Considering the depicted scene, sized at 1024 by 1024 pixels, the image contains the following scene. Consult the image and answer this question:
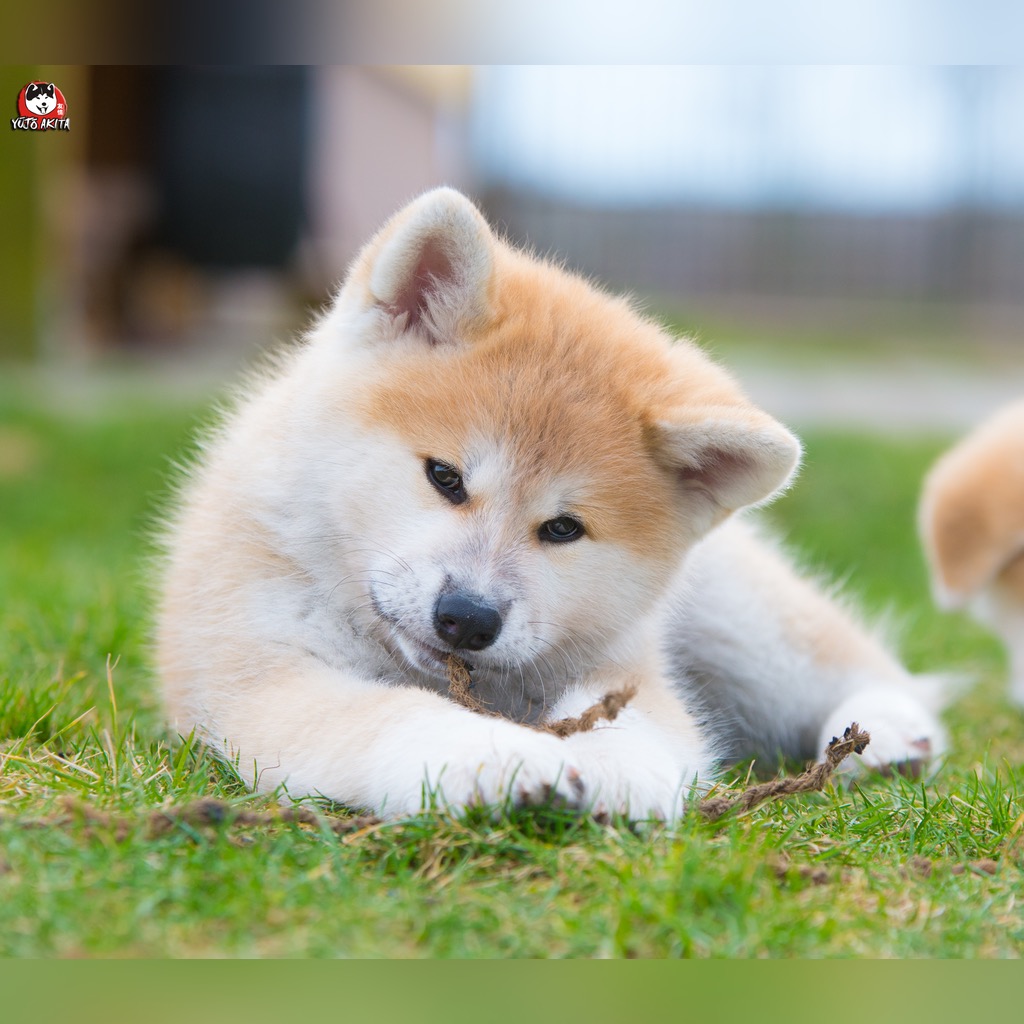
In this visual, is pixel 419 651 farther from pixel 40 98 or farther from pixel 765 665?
pixel 40 98

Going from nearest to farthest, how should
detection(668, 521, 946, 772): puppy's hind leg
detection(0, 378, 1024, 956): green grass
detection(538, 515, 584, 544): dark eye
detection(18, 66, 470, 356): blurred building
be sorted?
detection(0, 378, 1024, 956): green grass < detection(538, 515, 584, 544): dark eye < detection(668, 521, 946, 772): puppy's hind leg < detection(18, 66, 470, 356): blurred building

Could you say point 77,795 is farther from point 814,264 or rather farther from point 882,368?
point 814,264

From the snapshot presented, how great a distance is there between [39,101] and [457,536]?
2395 mm

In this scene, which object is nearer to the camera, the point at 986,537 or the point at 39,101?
the point at 39,101

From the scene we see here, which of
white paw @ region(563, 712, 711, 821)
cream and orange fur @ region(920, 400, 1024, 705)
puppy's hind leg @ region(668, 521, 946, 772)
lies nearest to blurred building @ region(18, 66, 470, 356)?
cream and orange fur @ region(920, 400, 1024, 705)

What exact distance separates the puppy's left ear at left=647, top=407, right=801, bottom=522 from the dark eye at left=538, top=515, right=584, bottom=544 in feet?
0.99

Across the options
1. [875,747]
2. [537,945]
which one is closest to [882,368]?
[875,747]

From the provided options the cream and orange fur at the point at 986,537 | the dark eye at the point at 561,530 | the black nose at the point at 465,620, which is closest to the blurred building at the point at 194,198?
the cream and orange fur at the point at 986,537

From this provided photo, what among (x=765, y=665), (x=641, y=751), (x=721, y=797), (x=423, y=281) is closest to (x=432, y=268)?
(x=423, y=281)

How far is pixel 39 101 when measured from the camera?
162 inches

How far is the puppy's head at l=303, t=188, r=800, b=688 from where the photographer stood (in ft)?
9.23

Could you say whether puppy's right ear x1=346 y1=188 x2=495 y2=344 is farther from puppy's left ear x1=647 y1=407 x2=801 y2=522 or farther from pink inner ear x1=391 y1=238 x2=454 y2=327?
puppy's left ear x1=647 y1=407 x2=801 y2=522

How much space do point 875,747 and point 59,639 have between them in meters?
2.71

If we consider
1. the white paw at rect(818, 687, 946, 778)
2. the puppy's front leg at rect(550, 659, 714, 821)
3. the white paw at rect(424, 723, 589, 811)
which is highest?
the white paw at rect(424, 723, 589, 811)
